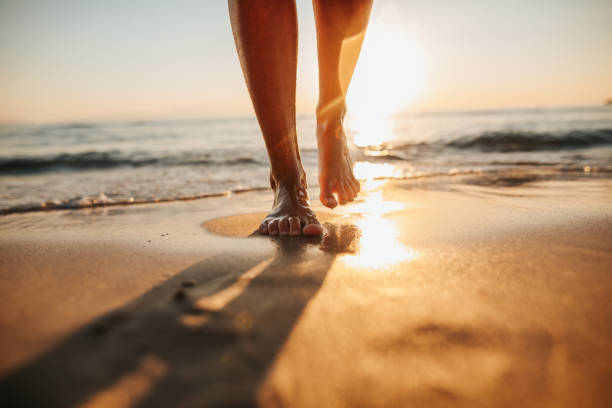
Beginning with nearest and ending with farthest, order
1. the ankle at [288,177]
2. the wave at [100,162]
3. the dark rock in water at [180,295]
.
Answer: the dark rock in water at [180,295], the ankle at [288,177], the wave at [100,162]

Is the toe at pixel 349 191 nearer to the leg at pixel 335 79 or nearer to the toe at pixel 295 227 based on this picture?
the leg at pixel 335 79

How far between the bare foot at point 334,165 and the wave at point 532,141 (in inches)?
208

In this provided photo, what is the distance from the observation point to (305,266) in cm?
119

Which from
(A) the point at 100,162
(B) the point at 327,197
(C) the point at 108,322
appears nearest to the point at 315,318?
(C) the point at 108,322

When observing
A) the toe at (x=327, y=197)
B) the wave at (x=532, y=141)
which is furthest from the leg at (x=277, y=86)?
the wave at (x=532, y=141)

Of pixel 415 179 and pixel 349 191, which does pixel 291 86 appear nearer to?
pixel 349 191

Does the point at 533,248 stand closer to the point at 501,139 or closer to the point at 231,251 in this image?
the point at 231,251

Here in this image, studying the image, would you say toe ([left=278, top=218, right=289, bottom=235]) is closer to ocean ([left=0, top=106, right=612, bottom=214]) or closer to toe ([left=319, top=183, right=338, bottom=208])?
toe ([left=319, top=183, right=338, bottom=208])

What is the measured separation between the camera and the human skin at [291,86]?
157 cm

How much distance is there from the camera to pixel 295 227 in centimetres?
160

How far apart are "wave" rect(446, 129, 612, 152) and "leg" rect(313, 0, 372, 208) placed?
5.24 meters

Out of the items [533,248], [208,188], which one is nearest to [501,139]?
[208,188]

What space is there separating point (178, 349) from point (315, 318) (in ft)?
0.91

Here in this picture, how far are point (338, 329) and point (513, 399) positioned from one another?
32 cm
